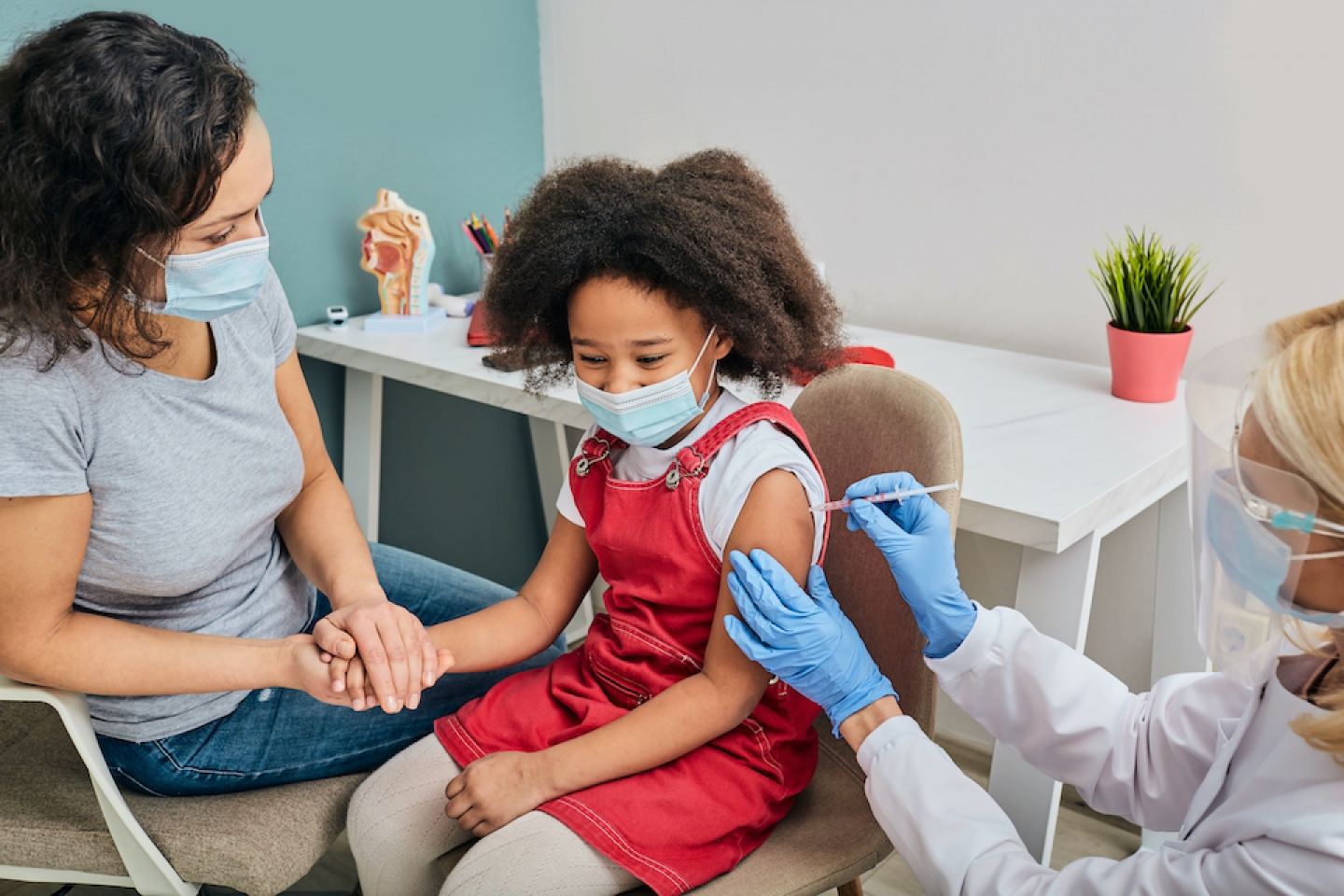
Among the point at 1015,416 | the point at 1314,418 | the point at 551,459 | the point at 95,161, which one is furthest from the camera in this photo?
the point at 551,459

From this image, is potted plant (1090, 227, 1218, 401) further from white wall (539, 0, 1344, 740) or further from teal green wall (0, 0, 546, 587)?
teal green wall (0, 0, 546, 587)

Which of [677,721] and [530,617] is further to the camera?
[530,617]

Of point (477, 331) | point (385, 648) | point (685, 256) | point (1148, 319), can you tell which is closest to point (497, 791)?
point (385, 648)

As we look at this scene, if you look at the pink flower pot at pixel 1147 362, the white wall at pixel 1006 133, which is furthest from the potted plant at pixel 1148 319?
the white wall at pixel 1006 133

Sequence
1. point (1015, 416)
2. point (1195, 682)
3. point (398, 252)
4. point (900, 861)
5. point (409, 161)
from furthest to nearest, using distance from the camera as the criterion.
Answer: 1. point (409, 161)
2. point (398, 252)
3. point (900, 861)
4. point (1015, 416)
5. point (1195, 682)

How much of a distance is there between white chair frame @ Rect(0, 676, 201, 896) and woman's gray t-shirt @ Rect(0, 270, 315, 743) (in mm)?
107

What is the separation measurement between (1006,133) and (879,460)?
3.20ft

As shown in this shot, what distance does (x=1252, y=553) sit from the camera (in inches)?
29.6

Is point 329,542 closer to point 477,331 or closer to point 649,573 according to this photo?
point 649,573

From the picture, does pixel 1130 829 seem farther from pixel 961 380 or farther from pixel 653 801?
pixel 653 801

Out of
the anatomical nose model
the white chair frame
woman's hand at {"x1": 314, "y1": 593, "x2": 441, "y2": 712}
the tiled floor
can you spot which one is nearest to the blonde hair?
woman's hand at {"x1": 314, "y1": 593, "x2": 441, "y2": 712}

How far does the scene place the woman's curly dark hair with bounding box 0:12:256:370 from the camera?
92cm

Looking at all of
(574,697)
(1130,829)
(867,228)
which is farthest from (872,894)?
(867,228)

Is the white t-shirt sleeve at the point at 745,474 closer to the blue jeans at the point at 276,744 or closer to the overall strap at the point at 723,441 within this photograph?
the overall strap at the point at 723,441
